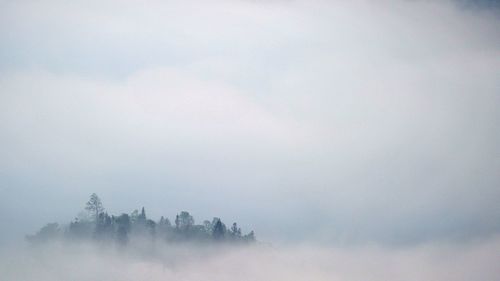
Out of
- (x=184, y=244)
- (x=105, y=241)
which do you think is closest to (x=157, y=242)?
(x=184, y=244)

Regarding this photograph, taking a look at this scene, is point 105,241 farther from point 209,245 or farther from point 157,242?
point 209,245

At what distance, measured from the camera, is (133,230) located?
7875cm

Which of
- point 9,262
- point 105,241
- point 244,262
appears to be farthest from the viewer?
point 244,262

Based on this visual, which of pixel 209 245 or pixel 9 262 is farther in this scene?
pixel 209 245

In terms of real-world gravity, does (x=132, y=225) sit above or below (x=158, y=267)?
above

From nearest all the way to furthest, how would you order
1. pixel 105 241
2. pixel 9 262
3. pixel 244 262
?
pixel 9 262 → pixel 105 241 → pixel 244 262

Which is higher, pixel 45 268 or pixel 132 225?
pixel 132 225

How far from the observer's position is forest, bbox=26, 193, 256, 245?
7119cm

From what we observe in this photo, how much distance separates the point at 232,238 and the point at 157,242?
29.7 feet

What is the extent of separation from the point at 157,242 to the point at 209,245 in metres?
6.16

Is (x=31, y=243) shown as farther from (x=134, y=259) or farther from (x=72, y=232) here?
(x=134, y=259)

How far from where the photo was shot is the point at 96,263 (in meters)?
68.6

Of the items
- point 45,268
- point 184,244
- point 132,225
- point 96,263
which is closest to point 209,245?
point 184,244

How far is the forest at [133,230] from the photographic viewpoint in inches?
2803
